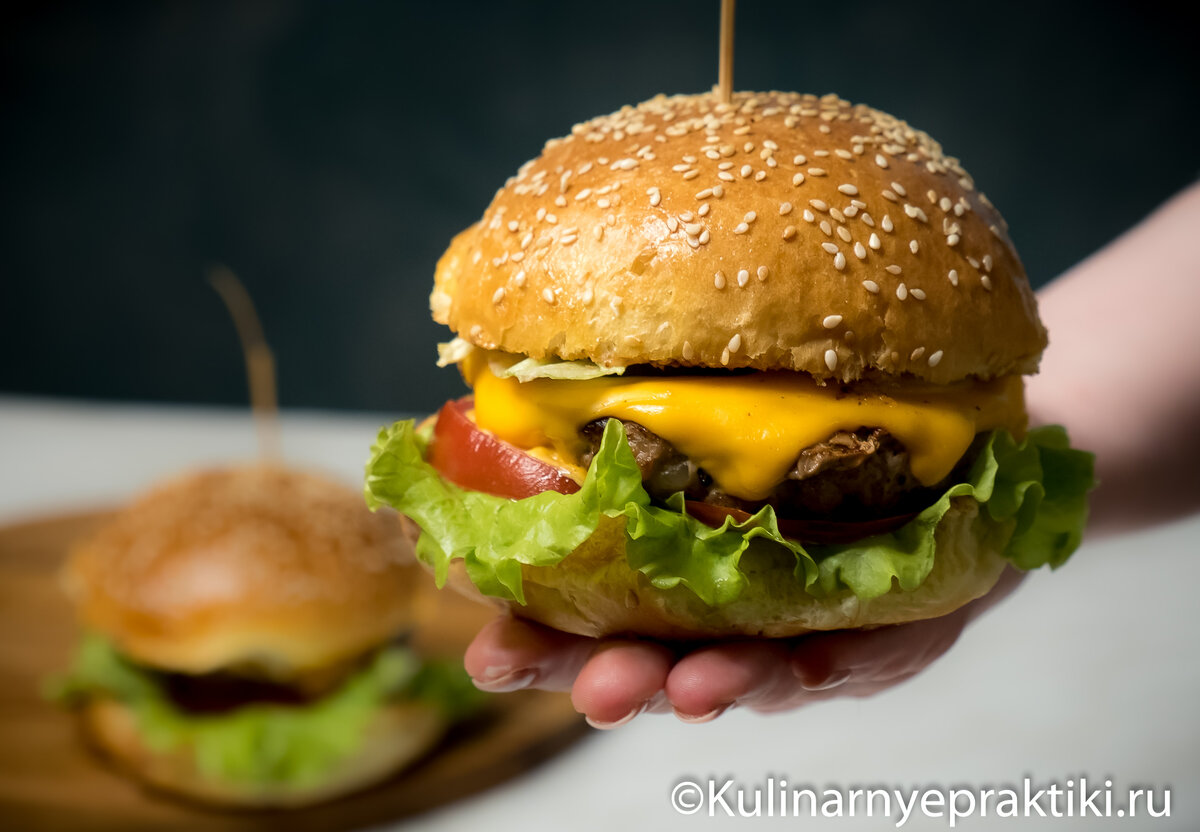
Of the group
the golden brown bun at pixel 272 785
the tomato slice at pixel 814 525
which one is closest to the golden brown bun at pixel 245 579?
the golden brown bun at pixel 272 785

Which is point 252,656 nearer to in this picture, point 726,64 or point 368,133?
point 726,64

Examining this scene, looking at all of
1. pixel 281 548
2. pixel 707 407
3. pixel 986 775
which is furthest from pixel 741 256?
pixel 281 548

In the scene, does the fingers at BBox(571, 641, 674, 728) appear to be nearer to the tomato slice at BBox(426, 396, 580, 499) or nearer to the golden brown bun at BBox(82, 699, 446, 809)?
the tomato slice at BBox(426, 396, 580, 499)

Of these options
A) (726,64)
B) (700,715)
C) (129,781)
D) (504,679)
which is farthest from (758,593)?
(129,781)

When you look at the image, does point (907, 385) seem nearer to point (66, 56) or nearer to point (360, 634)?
point (360, 634)

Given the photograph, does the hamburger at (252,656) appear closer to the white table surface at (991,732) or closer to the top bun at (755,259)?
the white table surface at (991,732)
